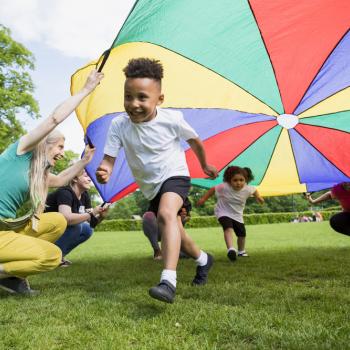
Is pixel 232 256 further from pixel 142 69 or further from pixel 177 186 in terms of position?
pixel 142 69

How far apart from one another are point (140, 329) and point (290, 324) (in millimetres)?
684

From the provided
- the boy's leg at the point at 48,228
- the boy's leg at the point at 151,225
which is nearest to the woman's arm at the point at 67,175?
the boy's leg at the point at 48,228

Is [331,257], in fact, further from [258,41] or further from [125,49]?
[125,49]

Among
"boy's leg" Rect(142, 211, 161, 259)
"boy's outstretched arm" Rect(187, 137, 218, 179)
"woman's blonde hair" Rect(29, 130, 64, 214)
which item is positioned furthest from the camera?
"boy's leg" Rect(142, 211, 161, 259)

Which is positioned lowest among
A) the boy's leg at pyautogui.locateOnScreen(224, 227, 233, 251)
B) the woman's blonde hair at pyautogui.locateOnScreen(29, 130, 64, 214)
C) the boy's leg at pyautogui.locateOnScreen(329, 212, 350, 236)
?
the boy's leg at pyautogui.locateOnScreen(224, 227, 233, 251)

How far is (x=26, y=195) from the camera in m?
2.96

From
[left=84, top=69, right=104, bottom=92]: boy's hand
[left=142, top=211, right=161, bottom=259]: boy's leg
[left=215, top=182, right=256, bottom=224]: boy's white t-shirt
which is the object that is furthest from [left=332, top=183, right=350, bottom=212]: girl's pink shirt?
[left=84, top=69, right=104, bottom=92]: boy's hand

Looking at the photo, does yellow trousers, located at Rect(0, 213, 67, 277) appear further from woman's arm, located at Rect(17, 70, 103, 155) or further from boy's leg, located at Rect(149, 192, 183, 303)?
boy's leg, located at Rect(149, 192, 183, 303)

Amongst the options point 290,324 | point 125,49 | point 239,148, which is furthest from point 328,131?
point 290,324

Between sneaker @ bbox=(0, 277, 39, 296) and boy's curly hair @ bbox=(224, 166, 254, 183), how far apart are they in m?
3.16

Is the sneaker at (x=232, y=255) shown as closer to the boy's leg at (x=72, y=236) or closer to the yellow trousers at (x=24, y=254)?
the boy's leg at (x=72, y=236)

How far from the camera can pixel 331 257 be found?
5.04m

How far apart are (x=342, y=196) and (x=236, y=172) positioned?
1371mm

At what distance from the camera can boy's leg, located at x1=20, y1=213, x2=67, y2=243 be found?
309 cm
